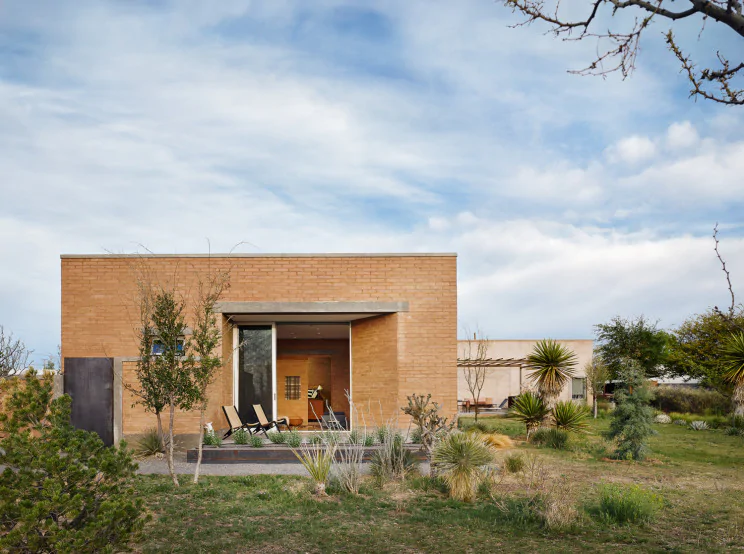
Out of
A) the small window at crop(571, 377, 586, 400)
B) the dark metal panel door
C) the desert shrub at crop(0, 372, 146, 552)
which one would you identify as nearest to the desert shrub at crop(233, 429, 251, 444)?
the dark metal panel door

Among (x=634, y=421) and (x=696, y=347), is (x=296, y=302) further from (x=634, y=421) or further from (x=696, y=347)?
(x=696, y=347)

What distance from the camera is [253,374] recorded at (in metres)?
15.7

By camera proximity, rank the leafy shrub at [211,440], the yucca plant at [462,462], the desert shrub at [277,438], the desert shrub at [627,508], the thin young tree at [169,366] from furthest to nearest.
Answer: the desert shrub at [277,438] → the leafy shrub at [211,440] → the thin young tree at [169,366] → the yucca plant at [462,462] → the desert shrub at [627,508]

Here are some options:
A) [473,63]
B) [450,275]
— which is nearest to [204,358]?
[473,63]

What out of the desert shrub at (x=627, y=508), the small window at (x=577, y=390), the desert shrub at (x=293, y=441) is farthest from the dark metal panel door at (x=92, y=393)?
the small window at (x=577, y=390)

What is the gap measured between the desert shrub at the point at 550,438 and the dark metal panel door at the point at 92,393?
9.31 meters

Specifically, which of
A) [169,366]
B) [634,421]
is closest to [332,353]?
[634,421]

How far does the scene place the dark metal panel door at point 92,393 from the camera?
44.4ft

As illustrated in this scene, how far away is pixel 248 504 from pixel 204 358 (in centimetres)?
227

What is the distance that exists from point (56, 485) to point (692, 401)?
26.8m

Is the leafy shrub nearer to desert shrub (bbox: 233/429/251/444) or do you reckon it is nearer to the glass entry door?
desert shrub (bbox: 233/429/251/444)

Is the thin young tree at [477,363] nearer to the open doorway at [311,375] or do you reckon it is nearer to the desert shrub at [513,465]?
the open doorway at [311,375]

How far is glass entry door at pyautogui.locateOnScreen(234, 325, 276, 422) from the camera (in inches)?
615

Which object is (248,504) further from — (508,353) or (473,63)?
(508,353)
